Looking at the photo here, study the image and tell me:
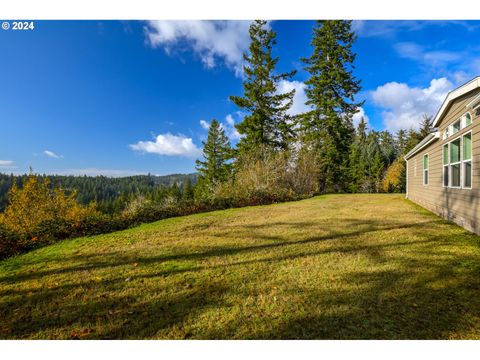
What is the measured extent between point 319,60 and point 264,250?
948 inches

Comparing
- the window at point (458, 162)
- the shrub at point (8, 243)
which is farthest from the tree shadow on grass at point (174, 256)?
the window at point (458, 162)

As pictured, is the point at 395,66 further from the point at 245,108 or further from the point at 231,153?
the point at 231,153

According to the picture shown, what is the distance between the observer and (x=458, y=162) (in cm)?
620

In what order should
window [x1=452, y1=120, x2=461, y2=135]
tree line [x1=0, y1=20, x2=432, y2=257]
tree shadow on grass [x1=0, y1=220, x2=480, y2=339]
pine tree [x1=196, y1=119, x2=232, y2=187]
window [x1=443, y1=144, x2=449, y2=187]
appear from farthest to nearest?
1. pine tree [x1=196, y1=119, x2=232, y2=187]
2. tree line [x1=0, y1=20, x2=432, y2=257]
3. window [x1=443, y1=144, x2=449, y2=187]
4. window [x1=452, y1=120, x2=461, y2=135]
5. tree shadow on grass [x1=0, y1=220, x2=480, y2=339]

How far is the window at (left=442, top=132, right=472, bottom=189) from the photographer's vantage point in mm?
5684

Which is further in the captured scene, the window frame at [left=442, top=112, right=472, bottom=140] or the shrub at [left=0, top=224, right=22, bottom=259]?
the window frame at [left=442, top=112, right=472, bottom=140]

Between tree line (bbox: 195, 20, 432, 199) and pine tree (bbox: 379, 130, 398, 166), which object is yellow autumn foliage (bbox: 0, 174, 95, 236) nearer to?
tree line (bbox: 195, 20, 432, 199)

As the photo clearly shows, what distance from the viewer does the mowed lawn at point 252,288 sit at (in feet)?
7.53

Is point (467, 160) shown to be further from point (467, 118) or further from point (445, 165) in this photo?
point (445, 165)

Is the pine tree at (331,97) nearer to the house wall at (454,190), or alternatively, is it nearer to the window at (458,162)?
the house wall at (454,190)

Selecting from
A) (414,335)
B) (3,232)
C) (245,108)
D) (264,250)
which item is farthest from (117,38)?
(245,108)

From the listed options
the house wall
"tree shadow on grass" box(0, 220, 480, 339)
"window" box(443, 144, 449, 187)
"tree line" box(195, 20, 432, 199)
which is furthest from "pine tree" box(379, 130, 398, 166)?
"tree shadow on grass" box(0, 220, 480, 339)

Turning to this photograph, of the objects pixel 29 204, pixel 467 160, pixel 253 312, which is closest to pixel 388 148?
pixel 467 160
